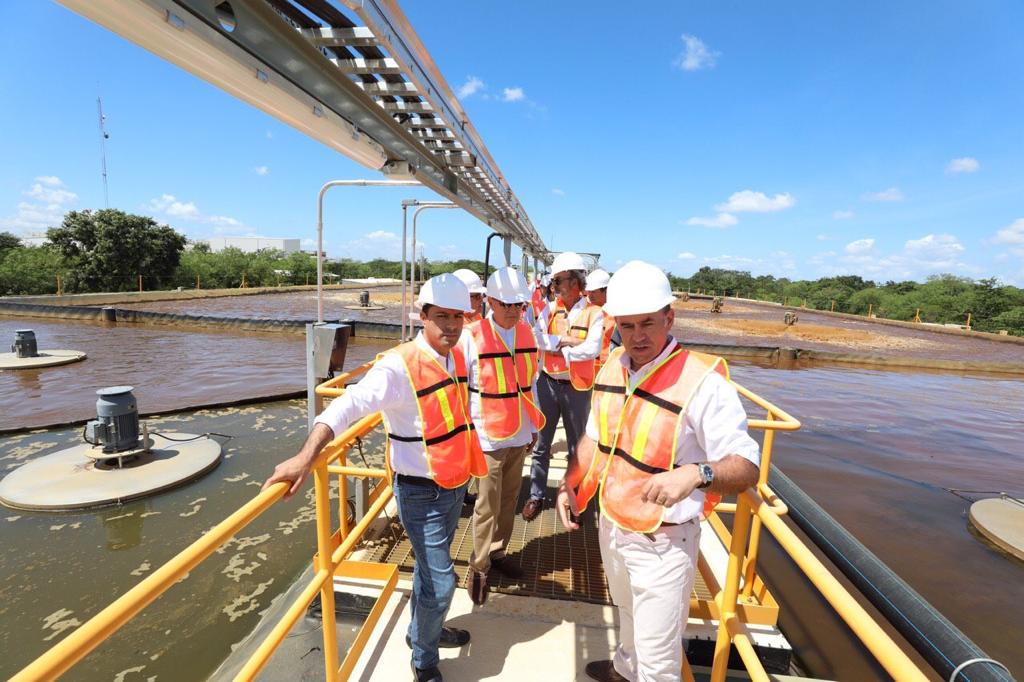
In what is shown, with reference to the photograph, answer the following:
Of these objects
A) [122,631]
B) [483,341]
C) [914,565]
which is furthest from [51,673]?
[914,565]

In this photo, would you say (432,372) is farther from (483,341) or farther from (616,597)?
(616,597)

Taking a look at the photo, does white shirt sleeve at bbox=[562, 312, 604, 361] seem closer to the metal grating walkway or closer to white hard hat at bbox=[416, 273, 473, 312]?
the metal grating walkway

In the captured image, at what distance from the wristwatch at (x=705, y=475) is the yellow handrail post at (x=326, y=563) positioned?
1.46 metres

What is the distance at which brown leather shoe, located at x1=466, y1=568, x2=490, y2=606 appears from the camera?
2875mm

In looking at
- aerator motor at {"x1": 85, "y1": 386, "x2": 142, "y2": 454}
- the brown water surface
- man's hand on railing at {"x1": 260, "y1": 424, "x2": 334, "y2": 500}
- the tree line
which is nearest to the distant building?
the tree line

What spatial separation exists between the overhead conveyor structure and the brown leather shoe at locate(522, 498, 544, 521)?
9.46 ft

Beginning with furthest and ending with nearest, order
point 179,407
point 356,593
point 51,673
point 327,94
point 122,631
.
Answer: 1. point 179,407
2. point 122,631
3. point 356,593
4. point 327,94
5. point 51,673

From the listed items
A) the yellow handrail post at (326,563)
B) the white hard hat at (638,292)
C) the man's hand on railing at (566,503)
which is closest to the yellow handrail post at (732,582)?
the man's hand on railing at (566,503)

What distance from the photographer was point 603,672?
7.78ft

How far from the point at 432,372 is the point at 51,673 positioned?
145 cm

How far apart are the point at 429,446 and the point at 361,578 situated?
1365 mm

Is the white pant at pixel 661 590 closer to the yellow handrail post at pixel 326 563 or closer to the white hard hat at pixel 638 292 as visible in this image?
the white hard hat at pixel 638 292

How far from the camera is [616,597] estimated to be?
2.11m

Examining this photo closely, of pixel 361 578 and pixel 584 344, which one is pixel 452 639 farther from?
pixel 584 344
